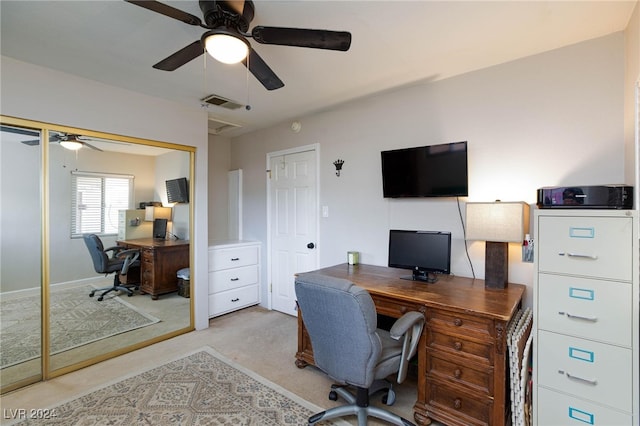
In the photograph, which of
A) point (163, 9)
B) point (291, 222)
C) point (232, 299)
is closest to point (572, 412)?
point (163, 9)

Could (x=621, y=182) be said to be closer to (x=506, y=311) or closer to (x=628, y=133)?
(x=628, y=133)

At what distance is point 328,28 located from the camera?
1.87 metres

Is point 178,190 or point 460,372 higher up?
point 178,190

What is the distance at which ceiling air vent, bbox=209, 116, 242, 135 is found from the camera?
3786 mm

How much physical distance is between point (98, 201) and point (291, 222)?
79.8 inches

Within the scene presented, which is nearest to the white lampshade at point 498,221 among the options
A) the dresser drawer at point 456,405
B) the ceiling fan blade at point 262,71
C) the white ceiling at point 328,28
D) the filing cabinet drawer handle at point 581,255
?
the filing cabinet drawer handle at point 581,255

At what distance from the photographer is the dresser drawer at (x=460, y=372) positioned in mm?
1699

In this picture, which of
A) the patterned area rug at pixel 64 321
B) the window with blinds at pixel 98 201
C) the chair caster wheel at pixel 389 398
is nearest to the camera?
the chair caster wheel at pixel 389 398

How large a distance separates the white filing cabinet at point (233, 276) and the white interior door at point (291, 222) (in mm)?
303

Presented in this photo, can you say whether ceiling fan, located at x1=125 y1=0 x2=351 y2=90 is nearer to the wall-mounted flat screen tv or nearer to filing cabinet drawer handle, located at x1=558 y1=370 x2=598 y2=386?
the wall-mounted flat screen tv

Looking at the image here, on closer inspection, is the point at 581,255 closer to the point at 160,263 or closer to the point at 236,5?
the point at 236,5

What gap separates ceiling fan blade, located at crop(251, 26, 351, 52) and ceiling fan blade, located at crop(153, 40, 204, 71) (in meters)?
0.38

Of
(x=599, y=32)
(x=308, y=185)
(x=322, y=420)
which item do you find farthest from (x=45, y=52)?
(x=599, y=32)

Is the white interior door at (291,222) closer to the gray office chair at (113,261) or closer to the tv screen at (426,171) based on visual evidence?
the tv screen at (426,171)
